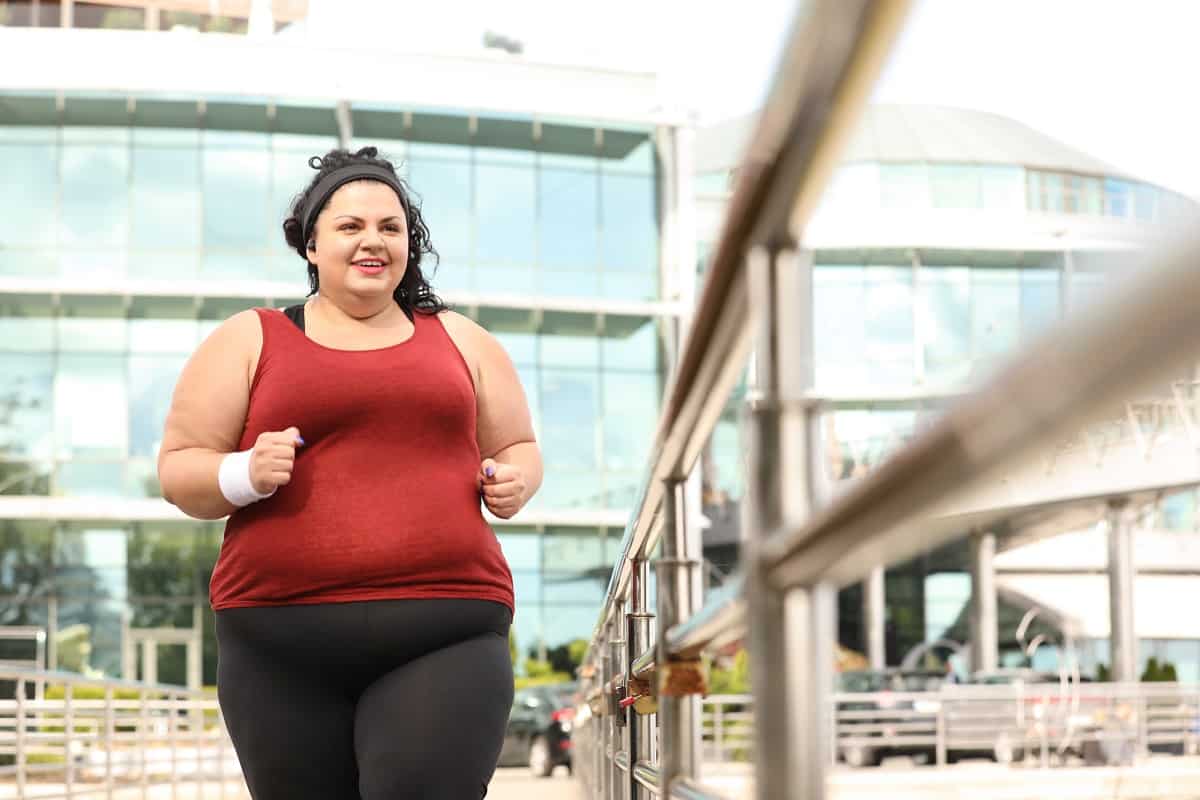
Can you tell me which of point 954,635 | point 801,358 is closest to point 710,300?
point 801,358

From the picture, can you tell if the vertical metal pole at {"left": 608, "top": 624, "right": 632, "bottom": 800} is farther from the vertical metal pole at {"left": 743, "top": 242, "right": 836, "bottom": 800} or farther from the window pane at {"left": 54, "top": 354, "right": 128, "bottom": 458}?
the window pane at {"left": 54, "top": 354, "right": 128, "bottom": 458}

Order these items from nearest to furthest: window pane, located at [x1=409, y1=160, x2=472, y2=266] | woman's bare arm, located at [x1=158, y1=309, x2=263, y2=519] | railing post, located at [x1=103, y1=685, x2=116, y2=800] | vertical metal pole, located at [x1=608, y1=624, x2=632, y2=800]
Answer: woman's bare arm, located at [x1=158, y1=309, x2=263, y2=519] < vertical metal pole, located at [x1=608, y1=624, x2=632, y2=800] < railing post, located at [x1=103, y1=685, x2=116, y2=800] < window pane, located at [x1=409, y1=160, x2=472, y2=266]

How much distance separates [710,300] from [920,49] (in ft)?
2.12

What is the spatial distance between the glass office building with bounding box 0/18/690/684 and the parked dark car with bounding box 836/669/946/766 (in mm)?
26462

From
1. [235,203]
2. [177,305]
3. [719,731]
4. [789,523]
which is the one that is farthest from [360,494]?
[235,203]

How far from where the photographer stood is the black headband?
2.76m

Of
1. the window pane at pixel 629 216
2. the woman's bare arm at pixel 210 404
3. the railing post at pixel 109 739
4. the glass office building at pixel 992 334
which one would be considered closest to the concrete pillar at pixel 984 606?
the glass office building at pixel 992 334

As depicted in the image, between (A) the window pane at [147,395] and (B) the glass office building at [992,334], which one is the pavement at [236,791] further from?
(A) the window pane at [147,395]

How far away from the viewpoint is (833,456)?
44.3 inches

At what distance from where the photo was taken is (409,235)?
2959 mm

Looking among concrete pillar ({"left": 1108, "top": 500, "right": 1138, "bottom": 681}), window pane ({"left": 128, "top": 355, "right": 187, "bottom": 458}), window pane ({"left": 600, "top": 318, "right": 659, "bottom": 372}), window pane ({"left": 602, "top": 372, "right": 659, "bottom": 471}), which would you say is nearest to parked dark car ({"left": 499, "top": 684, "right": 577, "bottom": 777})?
window pane ({"left": 602, "top": 372, "right": 659, "bottom": 471})

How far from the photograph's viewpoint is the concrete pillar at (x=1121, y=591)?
65 centimetres

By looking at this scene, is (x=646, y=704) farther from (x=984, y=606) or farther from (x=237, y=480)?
(x=984, y=606)

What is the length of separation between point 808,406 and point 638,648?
192 centimetres
